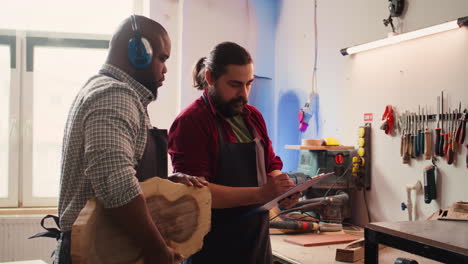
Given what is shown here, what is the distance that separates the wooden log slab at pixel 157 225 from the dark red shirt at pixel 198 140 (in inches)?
10.0

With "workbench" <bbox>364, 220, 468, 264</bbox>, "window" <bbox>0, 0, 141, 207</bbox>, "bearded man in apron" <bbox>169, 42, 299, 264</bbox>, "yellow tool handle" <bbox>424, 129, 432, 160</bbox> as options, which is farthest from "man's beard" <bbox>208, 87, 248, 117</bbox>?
"window" <bbox>0, 0, 141, 207</bbox>

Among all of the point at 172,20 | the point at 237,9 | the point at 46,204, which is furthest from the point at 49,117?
the point at 237,9

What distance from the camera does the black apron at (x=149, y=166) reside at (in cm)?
103

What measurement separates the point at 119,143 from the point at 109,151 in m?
0.03

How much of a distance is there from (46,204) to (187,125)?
2535 mm

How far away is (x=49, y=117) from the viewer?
3545 millimetres

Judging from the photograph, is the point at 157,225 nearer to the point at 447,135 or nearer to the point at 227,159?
the point at 227,159

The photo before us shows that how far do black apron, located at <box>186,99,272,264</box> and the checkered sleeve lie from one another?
0.61 meters

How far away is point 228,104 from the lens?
156 centimetres

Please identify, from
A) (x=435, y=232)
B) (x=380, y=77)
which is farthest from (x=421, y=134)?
(x=435, y=232)

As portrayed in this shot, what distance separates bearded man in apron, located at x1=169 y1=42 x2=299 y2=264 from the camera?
4.73 feet

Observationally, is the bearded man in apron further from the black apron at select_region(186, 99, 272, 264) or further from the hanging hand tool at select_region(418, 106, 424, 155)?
the hanging hand tool at select_region(418, 106, 424, 155)

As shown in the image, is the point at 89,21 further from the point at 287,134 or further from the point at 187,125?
the point at 187,125

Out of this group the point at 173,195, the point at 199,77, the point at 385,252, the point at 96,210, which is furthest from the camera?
the point at 385,252
